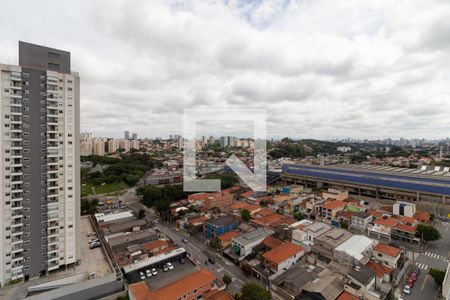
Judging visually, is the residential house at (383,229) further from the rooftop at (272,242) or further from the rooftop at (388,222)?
the rooftop at (272,242)

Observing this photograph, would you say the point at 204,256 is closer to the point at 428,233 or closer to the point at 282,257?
the point at 282,257

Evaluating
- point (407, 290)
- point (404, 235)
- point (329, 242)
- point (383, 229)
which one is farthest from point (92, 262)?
point (404, 235)

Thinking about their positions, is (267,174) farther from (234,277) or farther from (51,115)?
(51,115)

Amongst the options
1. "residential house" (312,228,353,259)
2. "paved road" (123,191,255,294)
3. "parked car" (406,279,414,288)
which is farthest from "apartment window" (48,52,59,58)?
"parked car" (406,279,414,288)

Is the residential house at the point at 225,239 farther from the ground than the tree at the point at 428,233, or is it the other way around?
the tree at the point at 428,233

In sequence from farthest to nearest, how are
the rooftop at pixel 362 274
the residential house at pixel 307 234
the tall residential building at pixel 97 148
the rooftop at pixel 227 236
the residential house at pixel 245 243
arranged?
the tall residential building at pixel 97 148
the rooftop at pixel 227 236
the residential house at pixel 307 234
the residential house at pixel 245 243
the rooftop at pixel 362 274

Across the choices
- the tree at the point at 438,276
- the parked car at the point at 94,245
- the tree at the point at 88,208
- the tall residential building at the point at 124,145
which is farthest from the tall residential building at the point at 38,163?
the tall residential building at the point at 124,145

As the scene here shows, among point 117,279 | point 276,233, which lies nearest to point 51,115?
point 117,279
